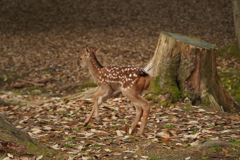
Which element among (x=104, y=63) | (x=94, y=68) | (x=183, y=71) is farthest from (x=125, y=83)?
(x=104, y=63)

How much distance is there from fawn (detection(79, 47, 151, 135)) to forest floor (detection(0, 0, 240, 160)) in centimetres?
30

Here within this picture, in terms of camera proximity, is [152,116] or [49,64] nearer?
[152,116]

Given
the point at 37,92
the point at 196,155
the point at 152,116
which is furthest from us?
the point at 37,92

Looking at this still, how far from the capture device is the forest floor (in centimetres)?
504

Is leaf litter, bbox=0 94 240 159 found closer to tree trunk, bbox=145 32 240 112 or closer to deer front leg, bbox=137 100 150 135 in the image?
deer front leg, bbox=137 100 150 135

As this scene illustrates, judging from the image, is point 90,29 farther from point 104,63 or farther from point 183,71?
point 183,71

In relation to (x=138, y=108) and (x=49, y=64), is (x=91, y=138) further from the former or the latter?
(x=49, y=64)

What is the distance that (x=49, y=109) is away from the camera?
7.35 metres

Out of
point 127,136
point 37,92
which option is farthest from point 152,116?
point 37,92

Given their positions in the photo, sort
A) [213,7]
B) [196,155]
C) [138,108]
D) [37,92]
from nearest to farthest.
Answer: [196,155] < [138,108] < [37,92] < [213,7]

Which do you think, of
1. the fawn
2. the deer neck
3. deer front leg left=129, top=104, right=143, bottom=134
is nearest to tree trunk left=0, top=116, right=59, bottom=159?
deer front leg left=129, top=104, right=143, bottom=134

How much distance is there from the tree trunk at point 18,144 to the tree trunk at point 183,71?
138 inches

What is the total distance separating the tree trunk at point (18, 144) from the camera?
398 cm

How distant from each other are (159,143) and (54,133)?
1.73 metres
